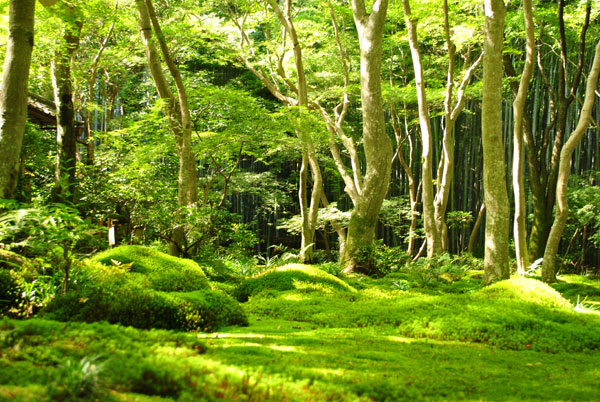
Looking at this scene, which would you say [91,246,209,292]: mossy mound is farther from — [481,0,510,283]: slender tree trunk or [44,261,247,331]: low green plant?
[481,0,510,283]: slender tree trunk

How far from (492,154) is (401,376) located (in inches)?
163

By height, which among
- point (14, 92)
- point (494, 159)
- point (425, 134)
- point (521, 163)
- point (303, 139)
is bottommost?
point (494, 159)

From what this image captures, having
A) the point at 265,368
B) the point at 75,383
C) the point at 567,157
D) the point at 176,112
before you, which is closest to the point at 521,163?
the point at 567,157

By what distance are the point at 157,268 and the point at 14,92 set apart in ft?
6.20

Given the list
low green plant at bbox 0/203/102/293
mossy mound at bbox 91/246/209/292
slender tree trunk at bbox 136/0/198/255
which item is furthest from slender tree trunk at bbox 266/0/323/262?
low green plant at bbox 0/203/102/293

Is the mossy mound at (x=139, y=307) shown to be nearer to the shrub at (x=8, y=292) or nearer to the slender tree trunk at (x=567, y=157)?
the shrub at (x=8, y=292)

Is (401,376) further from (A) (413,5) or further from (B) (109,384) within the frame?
(A) (413,5)

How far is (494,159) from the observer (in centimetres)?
532

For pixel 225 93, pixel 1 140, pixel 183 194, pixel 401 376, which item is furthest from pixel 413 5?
pixel 401 376

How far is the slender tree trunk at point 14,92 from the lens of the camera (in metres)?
3.37

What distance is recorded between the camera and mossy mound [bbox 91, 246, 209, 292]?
150 inches

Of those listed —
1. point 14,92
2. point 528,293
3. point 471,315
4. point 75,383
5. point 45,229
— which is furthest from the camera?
point 528,293

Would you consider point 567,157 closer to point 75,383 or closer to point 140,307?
point 140,307

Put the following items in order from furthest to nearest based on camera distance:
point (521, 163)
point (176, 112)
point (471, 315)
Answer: point (176, 112) < point (521, 163) < point (471, 315)
